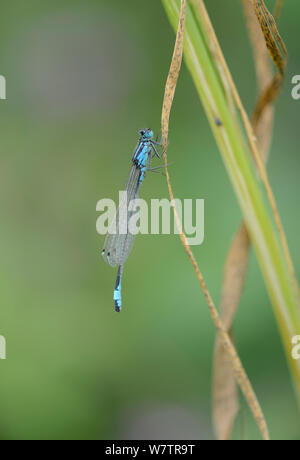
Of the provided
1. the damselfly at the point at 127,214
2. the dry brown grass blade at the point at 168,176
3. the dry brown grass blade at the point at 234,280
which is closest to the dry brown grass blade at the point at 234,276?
the dry brown grass blade at the point at 234,280

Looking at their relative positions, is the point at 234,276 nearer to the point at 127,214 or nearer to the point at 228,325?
the point at 228,325

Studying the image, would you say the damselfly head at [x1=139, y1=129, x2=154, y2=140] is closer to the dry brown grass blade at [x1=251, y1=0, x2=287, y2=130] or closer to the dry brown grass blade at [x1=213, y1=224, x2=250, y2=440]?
the dry brown grass blade at [x1=251, y1=0, x2=287, y2=130]

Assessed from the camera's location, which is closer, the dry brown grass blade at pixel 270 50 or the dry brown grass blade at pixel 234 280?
the dry brown grass blade at pixel 270 50

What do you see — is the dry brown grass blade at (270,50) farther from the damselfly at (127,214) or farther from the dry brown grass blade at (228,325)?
the damselfly at (127,214)

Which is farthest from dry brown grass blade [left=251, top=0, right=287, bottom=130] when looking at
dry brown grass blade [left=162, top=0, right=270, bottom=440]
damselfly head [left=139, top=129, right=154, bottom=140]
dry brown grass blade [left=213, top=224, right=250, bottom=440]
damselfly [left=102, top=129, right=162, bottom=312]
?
damselfly head [left=139, top=129, right=154, bottom=140]

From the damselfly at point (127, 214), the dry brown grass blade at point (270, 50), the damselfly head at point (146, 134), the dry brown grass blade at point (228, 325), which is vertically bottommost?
the dry brown grass blade at point (228, 325)

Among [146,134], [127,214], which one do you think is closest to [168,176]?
[146,134]
